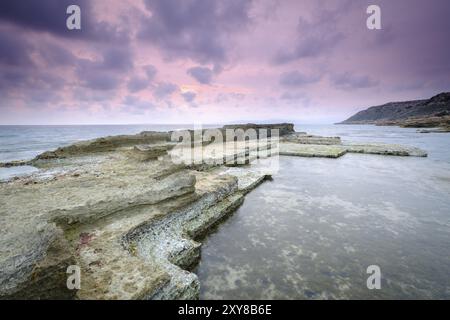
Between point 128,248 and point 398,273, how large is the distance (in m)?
6.82

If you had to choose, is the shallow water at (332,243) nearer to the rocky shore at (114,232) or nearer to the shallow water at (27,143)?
the rocky shore at (114,232)

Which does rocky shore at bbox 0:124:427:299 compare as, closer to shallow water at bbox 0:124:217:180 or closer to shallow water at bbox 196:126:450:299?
shallow water at bbox 196:126:450:299

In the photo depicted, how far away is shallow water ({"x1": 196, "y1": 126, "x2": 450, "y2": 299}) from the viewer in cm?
559

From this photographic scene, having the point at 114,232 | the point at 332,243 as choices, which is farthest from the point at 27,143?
the point at 332,243

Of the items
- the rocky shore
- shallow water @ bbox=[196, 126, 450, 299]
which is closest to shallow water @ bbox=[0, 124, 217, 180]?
the rocky shore

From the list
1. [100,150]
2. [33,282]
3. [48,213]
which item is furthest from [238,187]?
[100,150]

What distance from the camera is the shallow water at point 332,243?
5.59m

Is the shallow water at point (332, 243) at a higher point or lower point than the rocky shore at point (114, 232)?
lower

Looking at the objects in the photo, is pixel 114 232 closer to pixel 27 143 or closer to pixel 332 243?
pixel 332 243

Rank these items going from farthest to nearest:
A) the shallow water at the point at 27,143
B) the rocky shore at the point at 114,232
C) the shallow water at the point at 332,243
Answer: the shallow water at the point at 27,143 → the shallow water at the point at 332,243 → the rocky shore at the point at 114,232

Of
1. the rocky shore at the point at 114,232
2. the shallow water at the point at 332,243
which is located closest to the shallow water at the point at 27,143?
the rocky shore at the point at 114,232

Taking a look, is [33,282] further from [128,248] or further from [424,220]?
[424,220]

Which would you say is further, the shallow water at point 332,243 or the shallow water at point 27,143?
the shallow water at point 27,143
